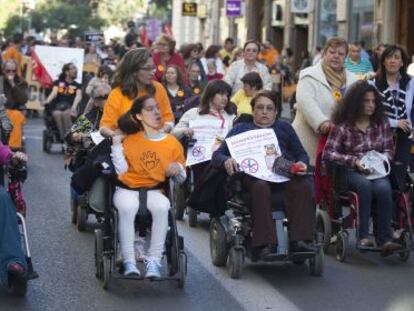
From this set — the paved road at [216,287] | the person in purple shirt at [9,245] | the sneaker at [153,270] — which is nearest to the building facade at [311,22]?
the paved road at [216,287]

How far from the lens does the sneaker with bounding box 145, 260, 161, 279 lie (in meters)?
8.32

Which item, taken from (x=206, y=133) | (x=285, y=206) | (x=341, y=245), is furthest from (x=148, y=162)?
(x=206, y=133)

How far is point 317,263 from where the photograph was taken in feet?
29.9

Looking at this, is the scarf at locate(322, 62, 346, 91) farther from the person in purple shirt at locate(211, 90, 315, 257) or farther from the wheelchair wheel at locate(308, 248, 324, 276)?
the wheelchair wheel at locate(308, 248, 324, 276)

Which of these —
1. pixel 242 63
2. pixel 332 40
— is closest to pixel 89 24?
pixel 242 63

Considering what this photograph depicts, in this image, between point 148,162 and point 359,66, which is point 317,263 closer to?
point 148,162

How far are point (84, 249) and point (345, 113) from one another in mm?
2449

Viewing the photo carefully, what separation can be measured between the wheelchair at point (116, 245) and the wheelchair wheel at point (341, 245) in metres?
1.69

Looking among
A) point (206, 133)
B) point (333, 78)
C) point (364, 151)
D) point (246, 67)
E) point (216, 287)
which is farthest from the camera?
point (246, 67)

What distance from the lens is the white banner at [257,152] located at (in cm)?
910

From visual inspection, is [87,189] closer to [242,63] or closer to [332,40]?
[332,40]

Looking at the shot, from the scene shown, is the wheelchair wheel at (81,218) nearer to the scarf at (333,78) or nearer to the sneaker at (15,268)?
the scarf at (333,78)

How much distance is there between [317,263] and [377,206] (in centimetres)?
98

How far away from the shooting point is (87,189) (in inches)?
352
